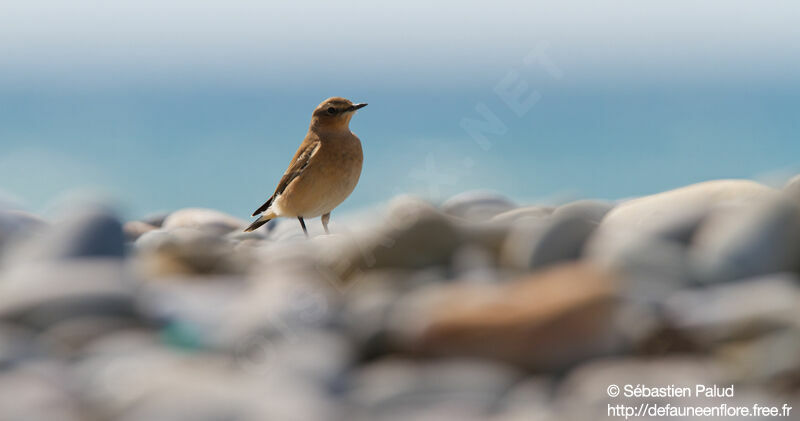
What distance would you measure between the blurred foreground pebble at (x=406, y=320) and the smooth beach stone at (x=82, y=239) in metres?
0.01

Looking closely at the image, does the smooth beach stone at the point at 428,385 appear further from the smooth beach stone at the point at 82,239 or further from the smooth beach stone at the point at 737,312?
the smooth beach stone at the point at 82,239

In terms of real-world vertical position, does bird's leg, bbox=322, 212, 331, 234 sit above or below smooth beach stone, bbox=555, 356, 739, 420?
above

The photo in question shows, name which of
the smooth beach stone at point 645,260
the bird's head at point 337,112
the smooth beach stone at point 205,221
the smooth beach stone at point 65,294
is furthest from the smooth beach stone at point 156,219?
the smooth beach stone at point 645,260

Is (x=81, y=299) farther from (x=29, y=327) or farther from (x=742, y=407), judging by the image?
(x=742, y=407)

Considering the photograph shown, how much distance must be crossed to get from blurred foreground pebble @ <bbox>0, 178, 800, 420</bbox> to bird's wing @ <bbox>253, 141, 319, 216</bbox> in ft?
7.05

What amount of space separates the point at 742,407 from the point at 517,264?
72.8 inches

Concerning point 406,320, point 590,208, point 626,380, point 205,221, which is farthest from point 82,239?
point 205,221

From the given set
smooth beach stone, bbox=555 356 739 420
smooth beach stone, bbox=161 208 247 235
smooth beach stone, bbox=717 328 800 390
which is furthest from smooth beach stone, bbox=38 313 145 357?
smooth beach stone, bbox=161 208 247 235

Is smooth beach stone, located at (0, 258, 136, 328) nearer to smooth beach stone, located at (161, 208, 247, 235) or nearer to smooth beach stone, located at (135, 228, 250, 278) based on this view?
smooth beach stone, located at (135, 228, 250, 278)

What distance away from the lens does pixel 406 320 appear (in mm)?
3041

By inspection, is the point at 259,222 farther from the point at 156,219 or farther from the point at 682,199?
the point at 682,199

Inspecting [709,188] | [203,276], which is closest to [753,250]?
[709,188]

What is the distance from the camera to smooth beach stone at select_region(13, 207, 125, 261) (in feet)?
12.0

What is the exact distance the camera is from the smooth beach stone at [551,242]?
3984mm
